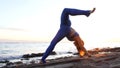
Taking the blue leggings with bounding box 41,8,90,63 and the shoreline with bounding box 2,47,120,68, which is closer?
the shoreline with bounding box 2,47,120,68

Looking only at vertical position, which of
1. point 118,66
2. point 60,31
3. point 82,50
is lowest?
point 118,66

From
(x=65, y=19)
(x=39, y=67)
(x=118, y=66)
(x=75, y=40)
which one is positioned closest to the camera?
(x=118, y=66)

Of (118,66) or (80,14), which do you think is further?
(80,14)

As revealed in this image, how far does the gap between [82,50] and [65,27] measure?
1542mm

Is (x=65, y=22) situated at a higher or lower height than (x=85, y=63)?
higher

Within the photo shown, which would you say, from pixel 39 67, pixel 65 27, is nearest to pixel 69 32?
pixel 65 27

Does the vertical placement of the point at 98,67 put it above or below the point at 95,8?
below

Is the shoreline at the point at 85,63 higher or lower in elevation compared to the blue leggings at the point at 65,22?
lower

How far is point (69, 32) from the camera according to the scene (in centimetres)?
956

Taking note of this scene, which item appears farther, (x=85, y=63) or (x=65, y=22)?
(x=65, y=22)

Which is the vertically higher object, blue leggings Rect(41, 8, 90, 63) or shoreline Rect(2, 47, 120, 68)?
blue leggings Rect(41, 8, 90, 63)

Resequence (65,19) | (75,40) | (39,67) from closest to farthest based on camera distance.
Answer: (39,67), (65,19), (75,40)

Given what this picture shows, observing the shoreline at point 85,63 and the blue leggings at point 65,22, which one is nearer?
the shoreline at point 85,63

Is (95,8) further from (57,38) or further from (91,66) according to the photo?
(91,66)
